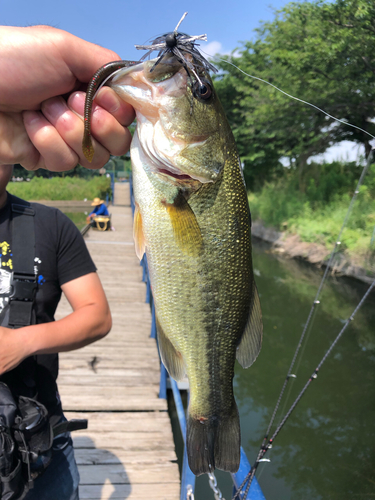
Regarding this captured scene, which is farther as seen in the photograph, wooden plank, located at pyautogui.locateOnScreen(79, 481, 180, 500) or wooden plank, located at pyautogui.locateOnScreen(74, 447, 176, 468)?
wooden plank, located at pyautogui.locateOnScreen(74, 447, 176, 468)

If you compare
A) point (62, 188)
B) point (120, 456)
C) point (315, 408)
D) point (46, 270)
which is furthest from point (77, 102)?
point (62, 188)

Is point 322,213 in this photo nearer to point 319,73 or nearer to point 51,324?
point 319,73

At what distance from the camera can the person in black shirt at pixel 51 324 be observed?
1.56m

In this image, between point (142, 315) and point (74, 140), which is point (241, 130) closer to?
point (142, 315)

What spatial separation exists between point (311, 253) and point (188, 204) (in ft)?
38.9

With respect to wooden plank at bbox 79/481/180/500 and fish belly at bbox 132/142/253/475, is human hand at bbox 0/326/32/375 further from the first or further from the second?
wooden plank at bbox 79/481/180/500

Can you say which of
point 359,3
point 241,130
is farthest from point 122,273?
point 241,130

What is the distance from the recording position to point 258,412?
5.11 meters

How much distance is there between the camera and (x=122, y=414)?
11.3ft

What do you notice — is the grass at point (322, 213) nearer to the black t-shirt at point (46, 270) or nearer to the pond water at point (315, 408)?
the pond water at point (315, 408)

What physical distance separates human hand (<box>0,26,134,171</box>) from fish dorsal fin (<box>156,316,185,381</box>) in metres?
0.58

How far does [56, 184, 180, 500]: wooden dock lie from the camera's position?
2.71 meters

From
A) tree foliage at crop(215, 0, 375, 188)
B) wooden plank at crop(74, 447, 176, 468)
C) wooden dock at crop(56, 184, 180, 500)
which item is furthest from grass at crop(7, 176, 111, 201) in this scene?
wooden plank at crop(74, 447, 176, 468)

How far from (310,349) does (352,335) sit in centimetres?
125
